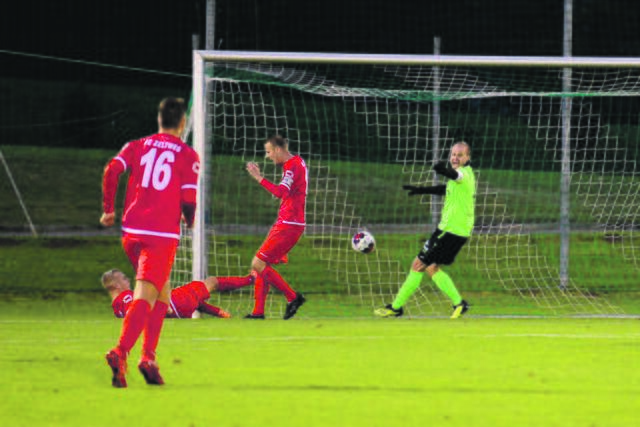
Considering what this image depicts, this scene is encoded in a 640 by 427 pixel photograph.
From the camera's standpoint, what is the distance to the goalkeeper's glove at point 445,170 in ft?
41.7

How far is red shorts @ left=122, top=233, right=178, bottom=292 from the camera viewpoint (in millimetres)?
8039

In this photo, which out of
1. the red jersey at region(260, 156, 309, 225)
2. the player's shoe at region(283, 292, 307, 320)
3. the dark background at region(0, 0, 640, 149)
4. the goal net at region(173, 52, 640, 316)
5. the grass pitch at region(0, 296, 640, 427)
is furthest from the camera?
the dark background at region(0, 0, 640, 149)

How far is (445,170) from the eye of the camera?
12867mm

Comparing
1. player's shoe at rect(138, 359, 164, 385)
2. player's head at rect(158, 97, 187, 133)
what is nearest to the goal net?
player's head at rect(158, 97, 187, 133)

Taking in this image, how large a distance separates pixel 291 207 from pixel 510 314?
9.75 ft

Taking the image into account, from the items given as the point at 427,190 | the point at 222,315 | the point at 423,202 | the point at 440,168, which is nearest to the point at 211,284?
the point at 222,315

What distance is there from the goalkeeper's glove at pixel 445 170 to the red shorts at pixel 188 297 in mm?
2380

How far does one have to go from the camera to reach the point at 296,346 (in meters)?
10.4

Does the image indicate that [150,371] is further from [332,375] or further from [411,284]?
[411,284]

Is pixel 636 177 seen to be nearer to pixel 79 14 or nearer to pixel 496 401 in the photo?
A: pixel 496 401

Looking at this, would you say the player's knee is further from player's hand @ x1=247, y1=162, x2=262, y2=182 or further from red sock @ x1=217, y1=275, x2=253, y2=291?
player's hand @ x1=247, y1=162, x2=262, y2=182

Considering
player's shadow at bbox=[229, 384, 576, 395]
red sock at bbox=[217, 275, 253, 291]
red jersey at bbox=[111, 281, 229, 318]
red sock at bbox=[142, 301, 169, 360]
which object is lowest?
red jersey at bbox=[111, 281, 229, 318]

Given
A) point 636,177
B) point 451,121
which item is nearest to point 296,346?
point 636,177

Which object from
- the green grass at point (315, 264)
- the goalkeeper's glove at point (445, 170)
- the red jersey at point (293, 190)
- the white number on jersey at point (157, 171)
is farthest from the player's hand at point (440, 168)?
the white number on jersey at point (157, 171)
